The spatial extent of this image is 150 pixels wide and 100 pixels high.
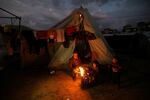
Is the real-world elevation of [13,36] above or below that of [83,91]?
above

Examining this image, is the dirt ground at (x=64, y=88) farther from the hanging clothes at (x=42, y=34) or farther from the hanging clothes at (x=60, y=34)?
the hanging clothes at (x=42, y=34)

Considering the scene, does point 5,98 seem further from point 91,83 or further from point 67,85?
point 91,83

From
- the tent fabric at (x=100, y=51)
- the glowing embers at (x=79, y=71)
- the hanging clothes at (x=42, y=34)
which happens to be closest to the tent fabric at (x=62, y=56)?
the tent fabric at (x=100, y=51)

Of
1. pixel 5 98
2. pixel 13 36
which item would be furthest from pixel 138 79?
pixel 13 36

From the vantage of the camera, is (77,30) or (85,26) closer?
(77,30)

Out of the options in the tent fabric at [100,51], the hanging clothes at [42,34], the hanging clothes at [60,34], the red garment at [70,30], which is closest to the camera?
the red garment at [70,30]

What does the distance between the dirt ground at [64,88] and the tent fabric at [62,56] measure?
1346mm

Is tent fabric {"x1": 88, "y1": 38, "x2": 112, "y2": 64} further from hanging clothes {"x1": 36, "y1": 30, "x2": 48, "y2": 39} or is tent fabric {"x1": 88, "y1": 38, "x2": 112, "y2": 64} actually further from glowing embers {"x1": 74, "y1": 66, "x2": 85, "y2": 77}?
hanging clothes {"x1": 36, "y1": 30, "x2": 48, "y2": 39}

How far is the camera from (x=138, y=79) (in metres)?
8.27

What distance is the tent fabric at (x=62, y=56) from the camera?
10633 millimetres

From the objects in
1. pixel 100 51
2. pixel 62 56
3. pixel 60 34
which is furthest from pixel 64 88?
pixel 100 51

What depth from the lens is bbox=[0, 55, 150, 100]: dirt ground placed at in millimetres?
6398

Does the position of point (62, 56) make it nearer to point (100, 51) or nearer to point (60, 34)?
point (60, 34)

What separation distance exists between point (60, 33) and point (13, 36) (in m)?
3.31
